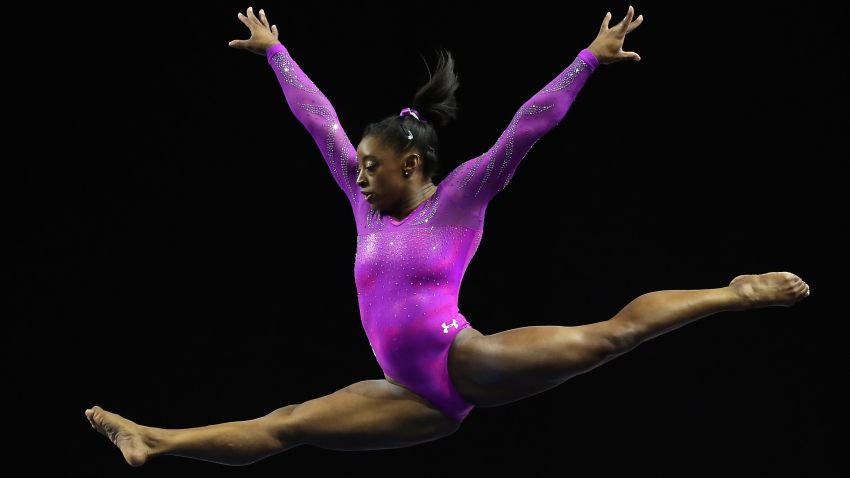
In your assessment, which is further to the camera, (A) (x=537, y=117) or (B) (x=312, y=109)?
Result: (B) (x=312, y=109)

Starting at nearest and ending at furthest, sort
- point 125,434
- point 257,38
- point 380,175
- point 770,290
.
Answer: point 770,290 < point 125,434 < point 380,175 < point 257,38

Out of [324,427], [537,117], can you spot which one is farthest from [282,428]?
[537,117]

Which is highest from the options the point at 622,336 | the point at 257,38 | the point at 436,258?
the point at 257,38

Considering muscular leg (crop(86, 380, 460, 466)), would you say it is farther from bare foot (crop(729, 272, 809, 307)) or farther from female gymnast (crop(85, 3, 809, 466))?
bare foot (crop(729, 272, 809, 307))

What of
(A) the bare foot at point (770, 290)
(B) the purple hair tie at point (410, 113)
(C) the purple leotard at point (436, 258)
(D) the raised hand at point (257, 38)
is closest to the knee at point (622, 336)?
(A) the bare foot at point (770, 290)

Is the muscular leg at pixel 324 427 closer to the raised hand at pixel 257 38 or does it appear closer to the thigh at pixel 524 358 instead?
the thigh at pixel 524 358

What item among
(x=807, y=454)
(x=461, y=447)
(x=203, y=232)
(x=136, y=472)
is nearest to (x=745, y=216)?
(x=807, y=454)

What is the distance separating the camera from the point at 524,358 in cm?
265

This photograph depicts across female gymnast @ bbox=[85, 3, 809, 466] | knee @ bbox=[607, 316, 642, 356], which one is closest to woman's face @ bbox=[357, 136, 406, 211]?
female gymnast @ bbox=[85, 3, 809, 466]

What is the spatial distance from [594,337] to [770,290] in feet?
1.36

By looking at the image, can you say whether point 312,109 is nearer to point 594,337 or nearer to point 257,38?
point 257,38

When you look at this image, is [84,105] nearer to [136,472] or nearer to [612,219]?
[136,472]

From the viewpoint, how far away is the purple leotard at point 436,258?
109 inches

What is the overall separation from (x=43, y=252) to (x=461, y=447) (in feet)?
5.49
